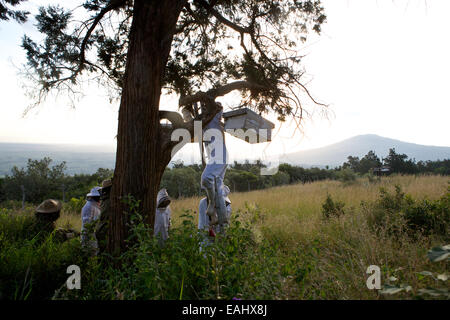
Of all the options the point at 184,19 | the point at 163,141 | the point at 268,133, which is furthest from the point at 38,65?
the point at 268,133

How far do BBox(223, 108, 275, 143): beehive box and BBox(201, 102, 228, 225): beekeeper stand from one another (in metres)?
0.35

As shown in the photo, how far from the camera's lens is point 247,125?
3996 mm

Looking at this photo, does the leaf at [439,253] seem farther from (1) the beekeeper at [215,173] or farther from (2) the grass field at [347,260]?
(1) the beekeeper at [215,173]

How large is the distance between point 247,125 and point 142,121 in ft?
5.30

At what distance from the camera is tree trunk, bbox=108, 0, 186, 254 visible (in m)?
3.28

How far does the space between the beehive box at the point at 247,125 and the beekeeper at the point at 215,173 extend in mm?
346

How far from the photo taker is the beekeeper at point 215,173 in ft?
11.3

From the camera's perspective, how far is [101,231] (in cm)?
396

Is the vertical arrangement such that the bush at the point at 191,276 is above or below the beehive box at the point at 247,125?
below

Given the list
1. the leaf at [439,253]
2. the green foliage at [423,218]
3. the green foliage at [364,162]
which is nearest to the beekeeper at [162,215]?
the green foliage at [423,218]

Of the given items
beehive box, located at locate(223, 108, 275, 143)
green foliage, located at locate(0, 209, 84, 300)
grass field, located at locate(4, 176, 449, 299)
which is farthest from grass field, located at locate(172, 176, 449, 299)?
green foliage, located at locate(0, 209, 84, 300)

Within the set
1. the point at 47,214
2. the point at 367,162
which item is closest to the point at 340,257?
the point at 47,214

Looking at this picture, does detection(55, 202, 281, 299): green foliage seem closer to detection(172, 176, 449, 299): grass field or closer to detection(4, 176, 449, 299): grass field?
detection(4, 176, 449, 299): grass field
